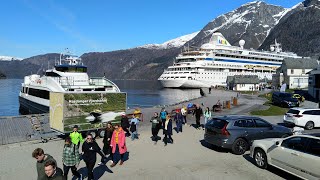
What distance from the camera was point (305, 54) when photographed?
7077 inches

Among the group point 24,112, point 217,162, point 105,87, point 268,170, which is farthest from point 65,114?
point 24,112

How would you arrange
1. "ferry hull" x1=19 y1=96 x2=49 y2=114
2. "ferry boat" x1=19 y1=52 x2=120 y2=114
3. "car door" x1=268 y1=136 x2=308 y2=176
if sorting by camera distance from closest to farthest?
"car door" x1=268 y1=136 x2=308 y2=176 < "ferry boat" x1=19 y1=52 x2=120 y2=114 < "ferry hull" x1=19 y1=96 x2=49 y2=114

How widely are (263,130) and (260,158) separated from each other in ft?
10.1

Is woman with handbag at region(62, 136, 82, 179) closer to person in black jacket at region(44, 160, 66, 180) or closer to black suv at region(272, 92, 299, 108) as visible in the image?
person in black jacket at region(44, 160, 66, 180)

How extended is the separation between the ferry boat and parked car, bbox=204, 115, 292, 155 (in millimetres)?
19405

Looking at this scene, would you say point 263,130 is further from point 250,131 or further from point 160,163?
point 160,163

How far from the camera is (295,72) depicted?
81500mm

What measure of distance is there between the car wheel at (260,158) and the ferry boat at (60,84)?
22.0m

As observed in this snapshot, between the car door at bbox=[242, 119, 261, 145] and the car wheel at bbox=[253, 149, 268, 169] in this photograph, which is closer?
the car wheel at bbox=[253, 149, 268, 169]

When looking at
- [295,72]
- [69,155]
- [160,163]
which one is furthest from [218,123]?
[295,72]

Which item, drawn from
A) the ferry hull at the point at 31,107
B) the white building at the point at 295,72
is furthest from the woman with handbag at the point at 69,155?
the white building at the point at 295,72

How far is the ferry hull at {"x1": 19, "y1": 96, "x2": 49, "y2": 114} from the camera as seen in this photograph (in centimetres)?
3820

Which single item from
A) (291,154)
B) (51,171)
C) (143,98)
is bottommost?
(143,98)

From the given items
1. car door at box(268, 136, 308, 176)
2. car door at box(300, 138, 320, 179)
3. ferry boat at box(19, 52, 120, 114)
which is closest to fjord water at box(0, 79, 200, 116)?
ferry boat at box(19, 52, 120, 114)
